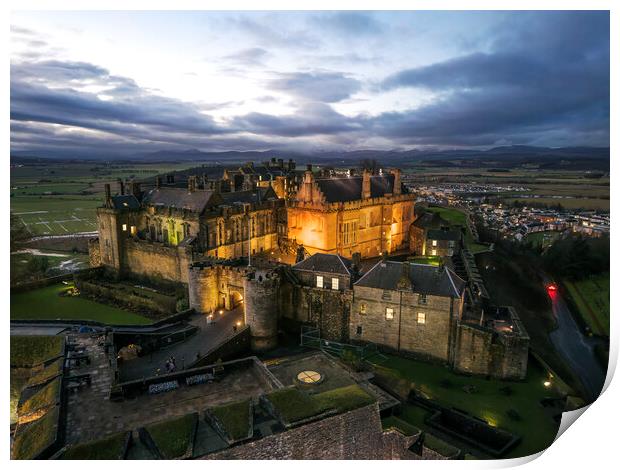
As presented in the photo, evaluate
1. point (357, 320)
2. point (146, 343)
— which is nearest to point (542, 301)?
point (357, 320)

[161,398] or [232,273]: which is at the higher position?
[232,273]

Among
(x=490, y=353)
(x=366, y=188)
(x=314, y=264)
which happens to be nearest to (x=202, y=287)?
(x=314, y=264)

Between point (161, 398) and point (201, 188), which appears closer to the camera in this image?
point (161, 398)

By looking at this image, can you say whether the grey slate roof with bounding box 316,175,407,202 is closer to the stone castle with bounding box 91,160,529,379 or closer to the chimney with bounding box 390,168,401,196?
the stone castle with bounding box 91,160,529,379

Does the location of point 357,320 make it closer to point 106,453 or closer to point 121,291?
point 106,453

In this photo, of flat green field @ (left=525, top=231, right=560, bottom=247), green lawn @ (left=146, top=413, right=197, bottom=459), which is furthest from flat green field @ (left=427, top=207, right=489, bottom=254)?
green lawn @ (left=146, top=413, right=197, bottom=459)

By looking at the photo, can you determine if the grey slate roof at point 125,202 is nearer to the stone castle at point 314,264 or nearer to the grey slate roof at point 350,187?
the stone castle at point 314,264

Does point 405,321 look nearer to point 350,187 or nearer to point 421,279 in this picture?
point 421,279
